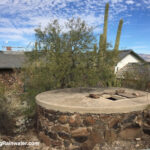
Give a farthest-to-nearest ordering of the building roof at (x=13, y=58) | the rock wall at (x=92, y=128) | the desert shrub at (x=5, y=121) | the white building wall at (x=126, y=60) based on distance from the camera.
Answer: the white building wall at (x=126, y=60) → the building roof at (x=13, y=58) → the desert shrub at (x=5, y=121) → the rock wall at (x=92, y=128)

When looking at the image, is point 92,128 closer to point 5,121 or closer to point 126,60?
point 5,121

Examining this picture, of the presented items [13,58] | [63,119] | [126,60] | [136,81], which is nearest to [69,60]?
[63,119]

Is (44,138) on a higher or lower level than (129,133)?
lower

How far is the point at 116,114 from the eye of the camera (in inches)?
150

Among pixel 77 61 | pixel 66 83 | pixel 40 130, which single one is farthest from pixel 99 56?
pixel 40 130

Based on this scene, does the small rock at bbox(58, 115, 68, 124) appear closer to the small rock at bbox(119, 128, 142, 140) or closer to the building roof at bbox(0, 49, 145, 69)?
the small rock at bbox(119, 128, 142, 140)

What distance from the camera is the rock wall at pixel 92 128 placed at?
3.79 metres

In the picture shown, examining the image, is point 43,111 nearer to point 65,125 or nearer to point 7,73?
point 65,125

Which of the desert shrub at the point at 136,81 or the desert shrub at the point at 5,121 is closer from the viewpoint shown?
the desert shrub at the point at 5,121

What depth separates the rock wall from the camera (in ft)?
12.4

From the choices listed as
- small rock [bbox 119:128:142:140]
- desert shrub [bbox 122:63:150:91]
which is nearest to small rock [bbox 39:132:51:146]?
small rock [bbox 119:128:142:140]

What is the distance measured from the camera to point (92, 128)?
3787mm

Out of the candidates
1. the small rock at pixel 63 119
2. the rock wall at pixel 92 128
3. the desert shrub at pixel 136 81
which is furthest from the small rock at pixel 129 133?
the desert shrub at pixel 136 81

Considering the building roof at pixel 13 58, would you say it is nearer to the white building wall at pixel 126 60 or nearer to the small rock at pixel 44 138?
the white building wall at pixel 126 60
